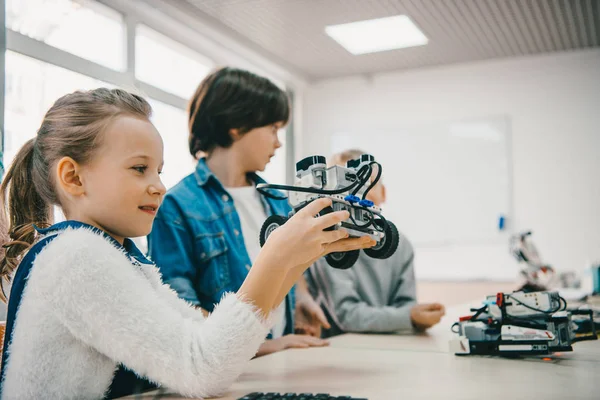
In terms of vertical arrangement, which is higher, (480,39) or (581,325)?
(480,39)

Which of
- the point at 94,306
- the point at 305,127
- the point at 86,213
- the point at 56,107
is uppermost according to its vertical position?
the point at 305,127

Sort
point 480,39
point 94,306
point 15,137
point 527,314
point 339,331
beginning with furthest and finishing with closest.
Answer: point 480,39, point 15,137, point 339,331, point 527,314, point 94,306

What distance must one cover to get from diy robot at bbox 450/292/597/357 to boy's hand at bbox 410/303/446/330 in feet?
1.14

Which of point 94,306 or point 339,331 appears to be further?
point 339,331

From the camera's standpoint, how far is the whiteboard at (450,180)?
5.35m

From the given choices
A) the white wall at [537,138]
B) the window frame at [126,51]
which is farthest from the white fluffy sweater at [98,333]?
the white wall at [537,138]

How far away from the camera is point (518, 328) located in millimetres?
Answer: 1327

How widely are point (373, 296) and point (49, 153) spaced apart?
4.31 feet

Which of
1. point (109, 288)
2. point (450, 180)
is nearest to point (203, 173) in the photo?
point (109, 288)

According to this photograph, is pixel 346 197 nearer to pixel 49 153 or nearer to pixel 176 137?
pixel 49 153

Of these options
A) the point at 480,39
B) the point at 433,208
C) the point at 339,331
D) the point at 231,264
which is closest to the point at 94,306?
the point at 231,264

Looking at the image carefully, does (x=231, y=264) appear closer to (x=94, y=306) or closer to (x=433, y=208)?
(x=94, y=306)

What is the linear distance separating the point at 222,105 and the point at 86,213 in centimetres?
84

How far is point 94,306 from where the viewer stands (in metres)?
0.86
